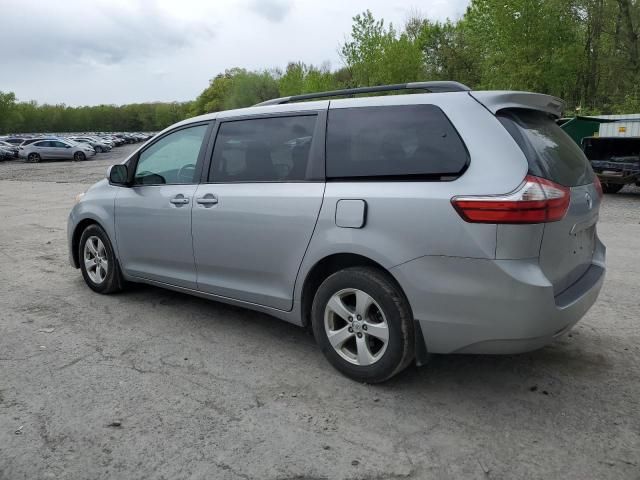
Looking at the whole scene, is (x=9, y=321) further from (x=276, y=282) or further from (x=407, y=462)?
(x=407, y=462)

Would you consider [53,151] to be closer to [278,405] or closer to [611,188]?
[611,188]

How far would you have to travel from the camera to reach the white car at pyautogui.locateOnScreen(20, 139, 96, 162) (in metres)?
39.2

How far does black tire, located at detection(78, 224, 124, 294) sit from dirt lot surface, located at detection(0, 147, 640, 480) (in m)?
0.44

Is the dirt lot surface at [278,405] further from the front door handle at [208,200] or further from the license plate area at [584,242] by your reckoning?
the front door handle at [208,200]

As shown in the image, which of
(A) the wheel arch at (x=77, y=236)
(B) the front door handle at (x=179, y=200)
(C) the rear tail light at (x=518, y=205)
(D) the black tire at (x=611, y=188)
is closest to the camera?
(C) the rear tail light at (x=518, y=205)

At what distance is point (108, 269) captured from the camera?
203 inches

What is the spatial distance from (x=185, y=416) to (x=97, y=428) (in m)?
0.46

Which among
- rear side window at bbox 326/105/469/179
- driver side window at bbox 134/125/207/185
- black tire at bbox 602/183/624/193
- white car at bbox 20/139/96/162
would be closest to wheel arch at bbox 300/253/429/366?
rear side window at bbox 326/105/469/179

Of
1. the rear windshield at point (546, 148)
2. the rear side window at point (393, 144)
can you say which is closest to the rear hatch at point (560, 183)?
the rear windshield at point (546, 148)

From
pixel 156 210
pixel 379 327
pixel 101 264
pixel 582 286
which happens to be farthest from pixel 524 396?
pixel 101 264

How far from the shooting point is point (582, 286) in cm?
321

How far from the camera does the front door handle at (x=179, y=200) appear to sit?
14.1ft

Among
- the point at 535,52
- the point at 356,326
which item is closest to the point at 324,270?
the point at 356,326

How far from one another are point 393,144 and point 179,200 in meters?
1.91
